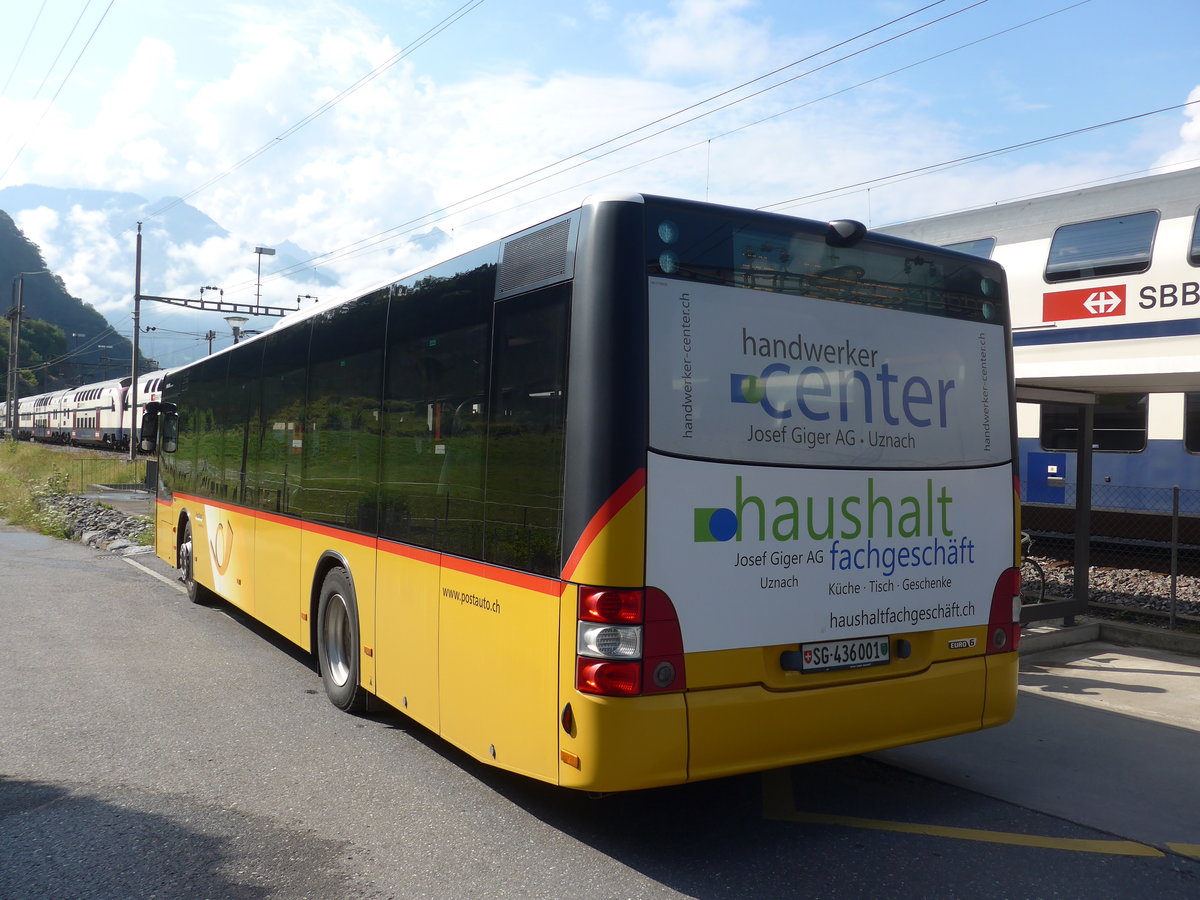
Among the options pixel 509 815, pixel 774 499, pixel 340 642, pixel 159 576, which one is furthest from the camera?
pixel 159 576

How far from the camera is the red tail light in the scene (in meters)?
4.08

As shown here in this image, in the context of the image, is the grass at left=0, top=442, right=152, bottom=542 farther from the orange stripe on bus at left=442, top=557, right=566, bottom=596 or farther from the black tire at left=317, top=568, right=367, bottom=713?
the orange stripe on bus at left=442, top=557, right=566, bottom=596

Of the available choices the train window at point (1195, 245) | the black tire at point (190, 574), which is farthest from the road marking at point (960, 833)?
the train window at point (1195, 245)

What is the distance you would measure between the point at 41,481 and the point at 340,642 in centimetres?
2528

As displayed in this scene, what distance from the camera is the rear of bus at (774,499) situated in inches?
162

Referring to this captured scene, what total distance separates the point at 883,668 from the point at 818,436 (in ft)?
3.81

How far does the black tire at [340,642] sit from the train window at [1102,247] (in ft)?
31.9

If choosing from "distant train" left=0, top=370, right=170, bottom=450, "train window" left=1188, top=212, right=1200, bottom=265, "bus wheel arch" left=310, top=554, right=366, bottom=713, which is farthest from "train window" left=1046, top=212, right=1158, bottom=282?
"distant train" left=0, top=370, right=170, bottom=450

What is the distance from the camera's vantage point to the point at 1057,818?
16.7 ft

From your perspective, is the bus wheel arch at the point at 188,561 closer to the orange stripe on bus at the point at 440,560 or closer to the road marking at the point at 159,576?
the road marking at the point at 159,576

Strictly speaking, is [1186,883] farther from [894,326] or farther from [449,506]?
[449,506]

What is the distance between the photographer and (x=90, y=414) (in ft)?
201

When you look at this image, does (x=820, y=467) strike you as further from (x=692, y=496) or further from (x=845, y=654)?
(x=845, y=654)

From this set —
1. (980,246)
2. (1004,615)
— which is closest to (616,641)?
(1004,615)
